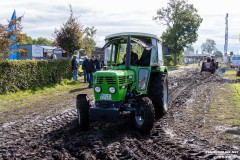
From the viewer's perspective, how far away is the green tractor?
6660mm

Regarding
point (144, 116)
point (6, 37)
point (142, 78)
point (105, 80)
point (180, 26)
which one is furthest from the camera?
point (180, 26)

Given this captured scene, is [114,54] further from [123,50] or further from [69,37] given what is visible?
[69,37]

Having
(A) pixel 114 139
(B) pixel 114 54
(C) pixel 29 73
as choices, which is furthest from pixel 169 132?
(C) pixel 29 73

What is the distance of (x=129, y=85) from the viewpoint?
7430 mm

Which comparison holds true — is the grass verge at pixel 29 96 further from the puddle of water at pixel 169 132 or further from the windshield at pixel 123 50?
the puddle of water at pixel 169 132

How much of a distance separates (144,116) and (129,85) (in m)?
1.15

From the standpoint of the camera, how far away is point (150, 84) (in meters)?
8.23

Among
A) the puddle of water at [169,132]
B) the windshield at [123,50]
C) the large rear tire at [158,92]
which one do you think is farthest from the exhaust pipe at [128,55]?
the puddle of water at [169,132]

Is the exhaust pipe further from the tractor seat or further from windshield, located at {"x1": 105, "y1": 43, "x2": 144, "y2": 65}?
windshield, located at {"x1": 105, "y1": 43, "x2": 144, "y2": 65}

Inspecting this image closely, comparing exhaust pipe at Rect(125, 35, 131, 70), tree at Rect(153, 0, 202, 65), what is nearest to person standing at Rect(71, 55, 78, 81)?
exhaust pipe at Rect(125, 35, 131, 70)

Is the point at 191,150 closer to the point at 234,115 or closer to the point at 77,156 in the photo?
the point at 77,156

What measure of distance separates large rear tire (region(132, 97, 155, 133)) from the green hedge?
7.65 metres

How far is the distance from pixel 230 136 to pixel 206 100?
496 centimetres

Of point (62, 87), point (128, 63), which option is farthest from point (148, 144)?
point (62, 87)
